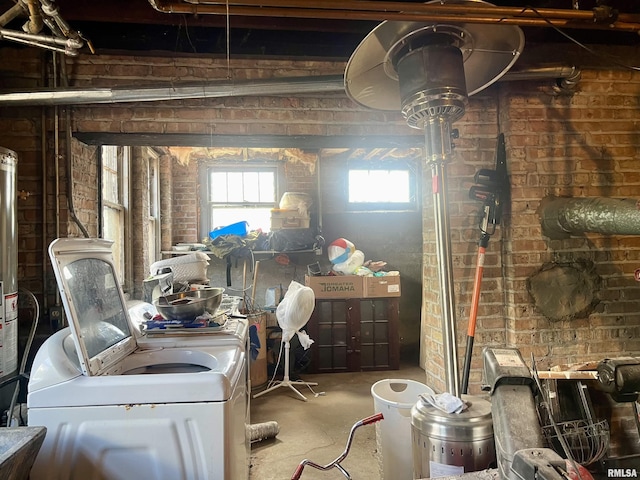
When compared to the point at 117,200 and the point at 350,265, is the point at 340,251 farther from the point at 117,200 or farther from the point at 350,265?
the point at 117,200

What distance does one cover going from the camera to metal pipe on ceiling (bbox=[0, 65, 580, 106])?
2.06 metres

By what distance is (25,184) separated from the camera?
2.22m

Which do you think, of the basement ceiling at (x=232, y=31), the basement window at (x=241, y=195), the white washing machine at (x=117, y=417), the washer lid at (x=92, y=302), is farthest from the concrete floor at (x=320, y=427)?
the basement ceiling at (x=232, y=31)

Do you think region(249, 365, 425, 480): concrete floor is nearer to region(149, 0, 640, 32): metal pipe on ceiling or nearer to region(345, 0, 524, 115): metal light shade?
region(345, 0, 524, 115): metal light shade

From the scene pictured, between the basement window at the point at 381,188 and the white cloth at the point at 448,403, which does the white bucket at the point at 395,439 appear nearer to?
the white cloth at the point at 448,403

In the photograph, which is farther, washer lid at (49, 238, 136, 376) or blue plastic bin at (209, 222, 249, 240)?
blue plastic bin at (209, 222, 249, 240)

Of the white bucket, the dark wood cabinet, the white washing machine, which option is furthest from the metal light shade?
the dark wood cabinet

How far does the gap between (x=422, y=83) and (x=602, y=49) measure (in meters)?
2.11

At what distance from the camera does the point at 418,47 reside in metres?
1.28

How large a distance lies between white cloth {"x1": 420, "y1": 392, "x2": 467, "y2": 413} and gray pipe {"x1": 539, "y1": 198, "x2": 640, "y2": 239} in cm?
116

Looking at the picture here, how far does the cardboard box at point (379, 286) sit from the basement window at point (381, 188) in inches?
46.7

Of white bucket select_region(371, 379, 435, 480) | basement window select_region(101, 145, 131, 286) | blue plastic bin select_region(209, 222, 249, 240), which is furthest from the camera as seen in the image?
blue plastic bin select_region(209, 222, 249, 240)

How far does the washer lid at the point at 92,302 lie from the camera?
4.21 feet

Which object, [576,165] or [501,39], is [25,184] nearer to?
[501,39]
